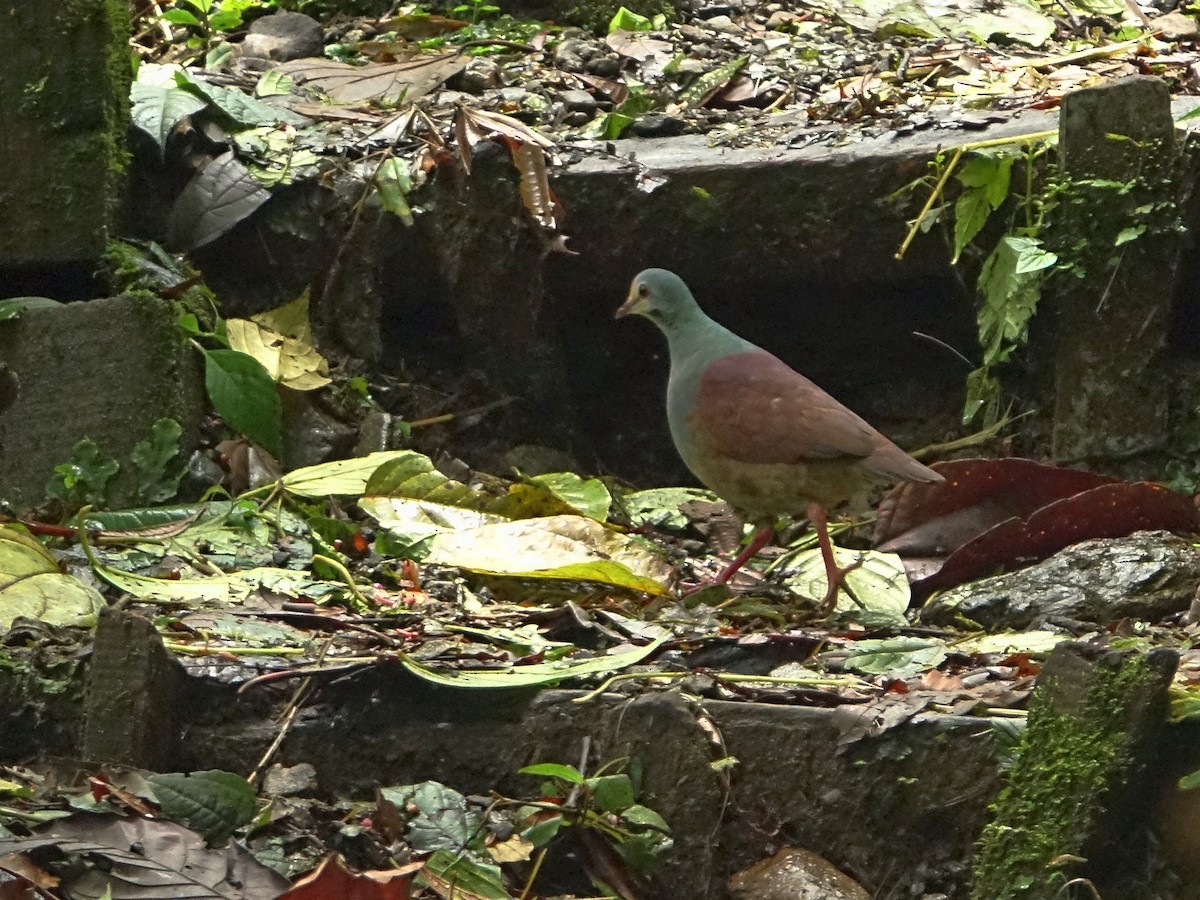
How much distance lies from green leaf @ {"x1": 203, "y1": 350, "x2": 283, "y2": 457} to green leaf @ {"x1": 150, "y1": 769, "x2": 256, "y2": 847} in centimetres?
197

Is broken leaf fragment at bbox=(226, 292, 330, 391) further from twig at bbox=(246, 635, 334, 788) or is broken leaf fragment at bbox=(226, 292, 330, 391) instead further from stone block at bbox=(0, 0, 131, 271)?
twig at bbox=(246, 635, 334, 788)

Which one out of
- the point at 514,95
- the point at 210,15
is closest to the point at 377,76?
the point at 514,95

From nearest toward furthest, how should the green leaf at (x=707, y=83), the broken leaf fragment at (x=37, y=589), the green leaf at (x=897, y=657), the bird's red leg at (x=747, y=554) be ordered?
the green leaf at (x=897, y=657) < the broken leaf fragment at (x=37, y=589) < the bird's red leg at (x=747, y=554) < the green leaf at (x=707, y=83)

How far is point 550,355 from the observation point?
513 centimetres

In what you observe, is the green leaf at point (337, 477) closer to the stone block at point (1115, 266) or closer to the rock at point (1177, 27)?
the stone block at point (1115, 266)

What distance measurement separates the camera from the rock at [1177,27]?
615cm

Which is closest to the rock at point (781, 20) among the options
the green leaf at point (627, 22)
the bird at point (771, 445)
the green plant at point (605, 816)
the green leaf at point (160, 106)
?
the green leaf at point (627, 22)

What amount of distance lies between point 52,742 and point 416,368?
2.36 m

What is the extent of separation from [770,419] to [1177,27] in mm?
3292

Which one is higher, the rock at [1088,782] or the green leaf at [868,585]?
the rock at [1088,782]

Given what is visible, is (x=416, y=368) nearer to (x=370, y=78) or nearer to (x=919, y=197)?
(x=370, y=78)

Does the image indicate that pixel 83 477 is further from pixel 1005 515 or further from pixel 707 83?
pixel 707 83

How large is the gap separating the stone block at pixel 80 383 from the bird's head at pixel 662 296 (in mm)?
1262

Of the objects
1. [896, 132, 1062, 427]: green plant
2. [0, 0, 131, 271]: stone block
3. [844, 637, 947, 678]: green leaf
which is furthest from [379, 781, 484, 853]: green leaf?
[896, 132, 1062, 427]: green plant
